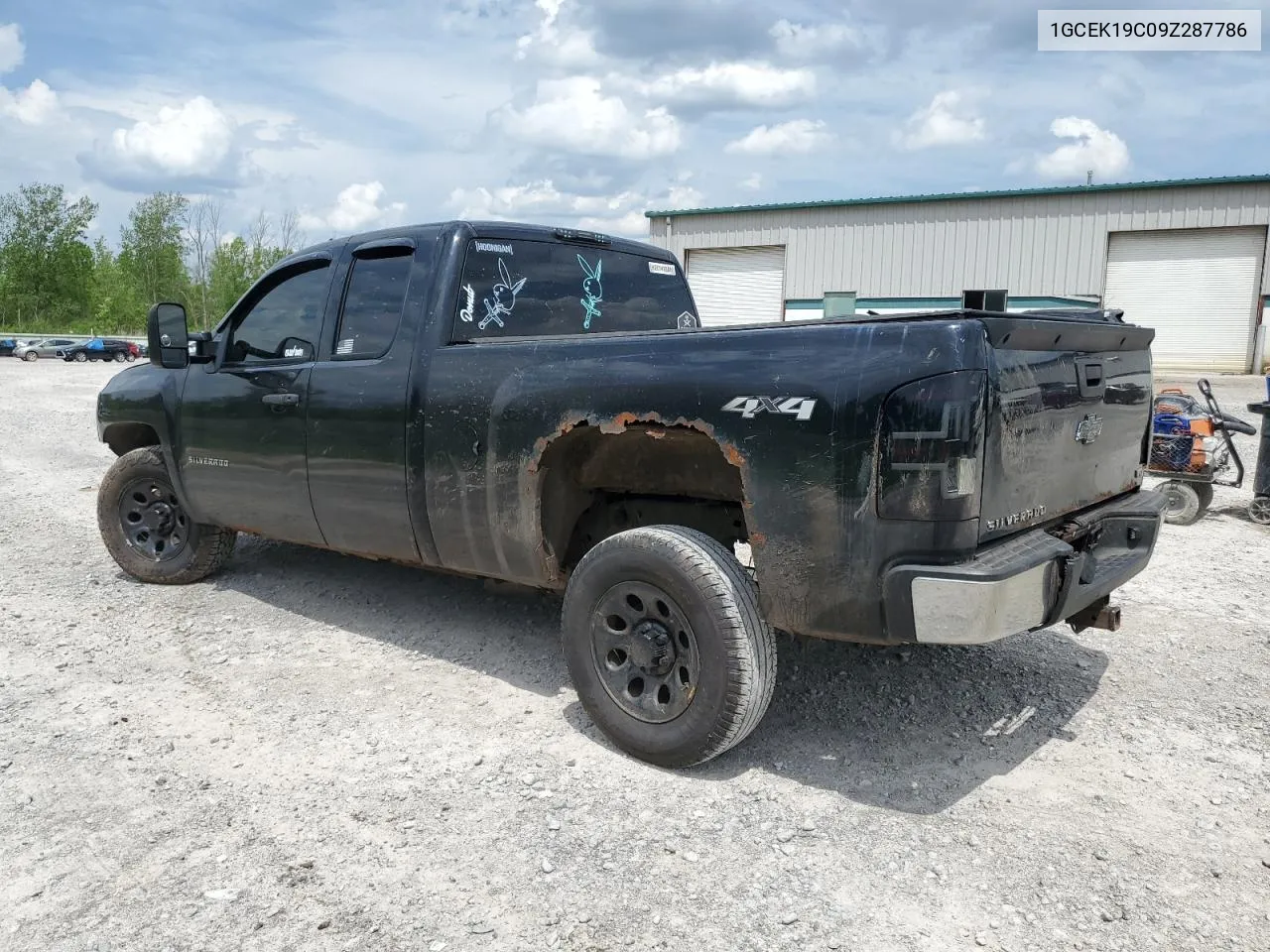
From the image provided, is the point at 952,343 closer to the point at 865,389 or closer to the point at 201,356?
the point at 865,389

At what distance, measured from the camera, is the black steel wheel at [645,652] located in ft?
11.5

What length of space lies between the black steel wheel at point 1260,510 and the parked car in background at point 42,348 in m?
49.4

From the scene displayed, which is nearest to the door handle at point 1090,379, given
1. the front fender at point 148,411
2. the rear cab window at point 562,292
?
the rear cab window at point 562,292

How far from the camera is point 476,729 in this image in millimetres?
3959

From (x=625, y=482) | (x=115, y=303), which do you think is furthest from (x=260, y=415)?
(x=115, y=303)

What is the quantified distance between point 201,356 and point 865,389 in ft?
12.9

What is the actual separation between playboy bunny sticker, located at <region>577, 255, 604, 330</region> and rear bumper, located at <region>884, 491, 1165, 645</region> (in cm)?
243

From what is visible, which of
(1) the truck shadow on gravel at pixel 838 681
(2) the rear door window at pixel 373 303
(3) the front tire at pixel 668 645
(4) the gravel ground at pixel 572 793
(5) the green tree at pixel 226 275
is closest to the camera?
(4) the gravel ground at pixel 572 793

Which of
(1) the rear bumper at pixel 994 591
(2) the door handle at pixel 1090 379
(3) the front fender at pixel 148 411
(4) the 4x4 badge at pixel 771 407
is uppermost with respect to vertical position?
(2) the door handle at pixel 1090 379

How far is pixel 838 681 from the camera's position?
4465 mm

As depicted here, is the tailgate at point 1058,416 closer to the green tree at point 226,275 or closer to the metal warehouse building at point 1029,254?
the metal warehouse building at point 1029,254

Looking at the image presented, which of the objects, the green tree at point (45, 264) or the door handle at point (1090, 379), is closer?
the door handle at point (1090, 379)

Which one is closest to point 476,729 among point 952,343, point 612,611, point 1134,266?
point 612,611

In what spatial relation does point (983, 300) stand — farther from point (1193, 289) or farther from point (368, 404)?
point (1193, 289)
